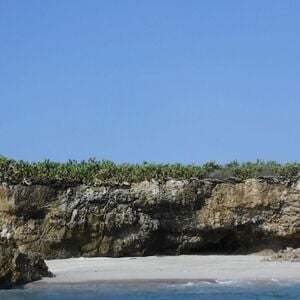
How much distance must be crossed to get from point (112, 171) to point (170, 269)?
9389mm

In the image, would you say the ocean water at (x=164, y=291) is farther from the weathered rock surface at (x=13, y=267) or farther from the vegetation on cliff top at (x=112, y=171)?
the vegetation on cliff top at (x=112, y=171)

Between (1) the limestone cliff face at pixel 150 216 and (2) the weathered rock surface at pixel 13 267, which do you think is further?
(1) the limestone cliff face at pixel 150 216

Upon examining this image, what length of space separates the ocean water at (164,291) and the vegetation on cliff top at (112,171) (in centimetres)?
1217

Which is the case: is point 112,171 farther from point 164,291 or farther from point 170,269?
point 164,291

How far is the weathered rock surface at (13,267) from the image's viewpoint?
2406 cm

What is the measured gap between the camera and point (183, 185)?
123 ft

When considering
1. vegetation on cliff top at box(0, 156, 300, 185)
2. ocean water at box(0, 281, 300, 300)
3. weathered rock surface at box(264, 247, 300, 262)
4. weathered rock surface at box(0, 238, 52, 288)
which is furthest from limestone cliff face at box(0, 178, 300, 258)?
ocean water at box(0, 281, 300, 300)

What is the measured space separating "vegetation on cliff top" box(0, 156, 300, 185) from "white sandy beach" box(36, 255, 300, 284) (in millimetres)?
4591

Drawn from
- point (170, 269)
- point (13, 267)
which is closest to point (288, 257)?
point (170, 269)

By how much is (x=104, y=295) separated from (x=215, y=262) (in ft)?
35.9

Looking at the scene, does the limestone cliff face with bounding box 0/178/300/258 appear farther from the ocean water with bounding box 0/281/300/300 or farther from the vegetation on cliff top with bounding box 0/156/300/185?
the ocean water with bounding box 0/281/300/300

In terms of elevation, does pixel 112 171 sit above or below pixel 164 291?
above

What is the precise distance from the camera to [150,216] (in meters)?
37.4

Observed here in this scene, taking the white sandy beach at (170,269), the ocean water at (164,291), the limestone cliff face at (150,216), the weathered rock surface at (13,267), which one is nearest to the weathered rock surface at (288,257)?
the white sandy beach at (170,269)
